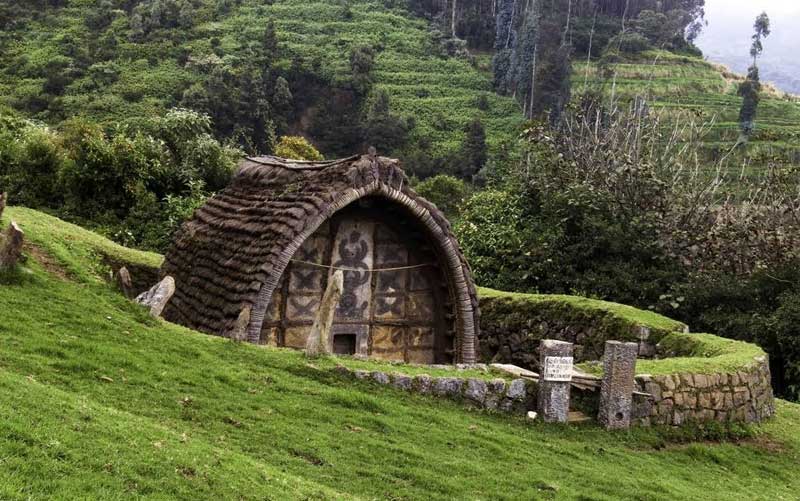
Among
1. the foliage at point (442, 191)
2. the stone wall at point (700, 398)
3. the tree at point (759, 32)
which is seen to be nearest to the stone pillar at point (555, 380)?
the stone wall at point (700, 398)

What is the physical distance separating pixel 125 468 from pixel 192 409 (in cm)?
229

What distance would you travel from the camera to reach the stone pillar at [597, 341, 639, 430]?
10.6m

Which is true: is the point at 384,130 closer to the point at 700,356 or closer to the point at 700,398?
the point at 700,356

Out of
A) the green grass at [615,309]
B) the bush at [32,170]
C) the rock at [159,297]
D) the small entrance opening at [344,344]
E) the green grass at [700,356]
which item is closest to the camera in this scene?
the rock at [159,297]

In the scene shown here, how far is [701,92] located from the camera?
198ft

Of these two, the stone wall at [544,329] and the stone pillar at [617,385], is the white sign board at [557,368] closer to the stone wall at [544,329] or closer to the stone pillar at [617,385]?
the stone pillar at [617,385]

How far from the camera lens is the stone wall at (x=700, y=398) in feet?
36.1

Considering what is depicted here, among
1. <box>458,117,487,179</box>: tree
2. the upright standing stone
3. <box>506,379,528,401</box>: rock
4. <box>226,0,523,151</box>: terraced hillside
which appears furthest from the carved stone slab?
<box>226,0,523,151</box>: terraced hillside

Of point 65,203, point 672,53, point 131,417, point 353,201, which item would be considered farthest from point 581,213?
point 672,53

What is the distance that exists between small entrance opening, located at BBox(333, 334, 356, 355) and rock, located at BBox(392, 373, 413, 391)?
2.96 metres

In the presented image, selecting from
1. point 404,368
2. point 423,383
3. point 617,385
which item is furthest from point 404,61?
point 423,383

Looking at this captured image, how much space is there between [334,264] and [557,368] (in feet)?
13.5

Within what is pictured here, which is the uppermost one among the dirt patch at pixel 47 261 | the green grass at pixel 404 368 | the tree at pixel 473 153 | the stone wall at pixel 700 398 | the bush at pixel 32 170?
the tree at pixel 473 153

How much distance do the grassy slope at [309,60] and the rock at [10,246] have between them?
38.9m
